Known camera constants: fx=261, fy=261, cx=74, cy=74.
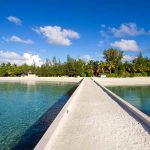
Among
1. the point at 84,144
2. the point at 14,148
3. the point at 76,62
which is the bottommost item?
the point at 14,148

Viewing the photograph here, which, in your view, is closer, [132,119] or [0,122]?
[132,119]

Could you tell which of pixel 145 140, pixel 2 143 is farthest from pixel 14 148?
pixel 145 140

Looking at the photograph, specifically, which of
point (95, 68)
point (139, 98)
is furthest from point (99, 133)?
point (95, 68)

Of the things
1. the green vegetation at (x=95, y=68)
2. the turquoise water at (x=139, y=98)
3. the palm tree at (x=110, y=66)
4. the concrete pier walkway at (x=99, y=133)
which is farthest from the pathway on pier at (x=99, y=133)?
the palm tree at (x=110, y=66)

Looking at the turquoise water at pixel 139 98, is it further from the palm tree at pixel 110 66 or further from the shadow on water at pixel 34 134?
the palm tree at pixel 110 66

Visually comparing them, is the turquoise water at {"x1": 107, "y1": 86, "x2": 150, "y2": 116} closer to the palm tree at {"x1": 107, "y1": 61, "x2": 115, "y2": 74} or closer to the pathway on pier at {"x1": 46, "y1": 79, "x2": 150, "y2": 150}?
the pathway on pier at {"x1": 46, "y1": 79, "x2": 150, "y2": 150}

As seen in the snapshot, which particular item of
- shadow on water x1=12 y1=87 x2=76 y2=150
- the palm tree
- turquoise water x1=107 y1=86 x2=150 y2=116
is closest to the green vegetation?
the palm tree

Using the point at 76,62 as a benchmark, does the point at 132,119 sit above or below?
below

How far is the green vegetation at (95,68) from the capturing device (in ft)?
244

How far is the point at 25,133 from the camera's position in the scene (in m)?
10.4

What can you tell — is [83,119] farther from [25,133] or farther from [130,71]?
[130,71]

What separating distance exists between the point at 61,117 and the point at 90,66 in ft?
222

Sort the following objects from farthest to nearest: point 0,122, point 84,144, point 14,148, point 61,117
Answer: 1. point 0,122
2. point 61,117
3. point 14,148
4. point 84,144

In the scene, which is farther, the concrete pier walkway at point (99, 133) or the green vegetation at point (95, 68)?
the green vegetation at point (95, 68)
